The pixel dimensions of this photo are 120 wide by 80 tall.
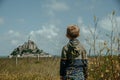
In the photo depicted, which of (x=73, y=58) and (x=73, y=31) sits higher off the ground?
(x=73, y=31)

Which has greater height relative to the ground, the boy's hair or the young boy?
the boy's hair

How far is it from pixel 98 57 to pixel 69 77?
0.63m

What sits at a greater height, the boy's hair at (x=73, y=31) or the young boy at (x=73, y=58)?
the boy's hair at (x=73, y=31)

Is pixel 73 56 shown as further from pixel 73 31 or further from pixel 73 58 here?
A: pixel 73 31

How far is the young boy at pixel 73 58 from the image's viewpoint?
217 inches

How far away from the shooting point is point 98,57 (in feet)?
19.3

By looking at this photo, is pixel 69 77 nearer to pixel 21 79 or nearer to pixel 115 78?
pixel 115 78

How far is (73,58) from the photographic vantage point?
5.52 metres

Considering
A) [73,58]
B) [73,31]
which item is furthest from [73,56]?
[73,31]

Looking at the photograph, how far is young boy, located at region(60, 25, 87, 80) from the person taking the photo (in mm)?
5499

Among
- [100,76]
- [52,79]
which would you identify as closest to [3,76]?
[52,79]

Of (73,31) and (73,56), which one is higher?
(73,31)

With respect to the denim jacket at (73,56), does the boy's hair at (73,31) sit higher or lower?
higher

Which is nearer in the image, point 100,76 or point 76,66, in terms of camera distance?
point 76,66
